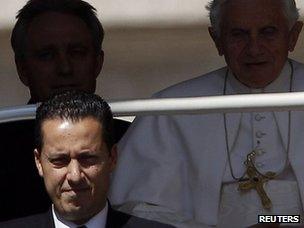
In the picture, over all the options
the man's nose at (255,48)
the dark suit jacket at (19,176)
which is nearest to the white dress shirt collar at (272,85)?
the man's nose at (255,48)

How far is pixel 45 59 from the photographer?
3.25 m

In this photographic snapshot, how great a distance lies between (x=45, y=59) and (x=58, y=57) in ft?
0.13

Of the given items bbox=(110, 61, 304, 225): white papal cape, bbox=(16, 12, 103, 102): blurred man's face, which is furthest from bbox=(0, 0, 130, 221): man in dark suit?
bbox=(110, 61, 304, 225): white papal cape

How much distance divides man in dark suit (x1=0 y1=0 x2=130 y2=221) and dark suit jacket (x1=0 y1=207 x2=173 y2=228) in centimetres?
42

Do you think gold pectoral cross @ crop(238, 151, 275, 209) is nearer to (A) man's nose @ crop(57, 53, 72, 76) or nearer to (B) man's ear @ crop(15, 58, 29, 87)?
(A) man's nose @ crop(57, 53, 72, 76)

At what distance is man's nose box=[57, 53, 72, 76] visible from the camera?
10.5 ft

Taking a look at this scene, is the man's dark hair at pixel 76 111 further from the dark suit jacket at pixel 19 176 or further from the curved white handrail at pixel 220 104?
the dark suit jacket at pixel 19 176

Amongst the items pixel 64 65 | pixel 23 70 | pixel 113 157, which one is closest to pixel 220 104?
pixel 113 157

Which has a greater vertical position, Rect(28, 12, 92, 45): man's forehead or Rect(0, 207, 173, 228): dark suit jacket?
Rect(28, 12, 92, 45): man's forehead

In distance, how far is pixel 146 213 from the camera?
9.73 feet

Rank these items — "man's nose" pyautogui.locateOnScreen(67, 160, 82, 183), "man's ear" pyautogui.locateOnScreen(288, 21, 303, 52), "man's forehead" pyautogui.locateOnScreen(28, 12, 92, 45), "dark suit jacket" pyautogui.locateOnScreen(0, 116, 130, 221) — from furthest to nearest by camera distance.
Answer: "man's forehead" pyautogui.locateOnScreen(28, 12, 92, 45)
"man's ear" pyautogui.locateOnScreen(288, 21, 303, 52)
"dark suit jacket" pyautogui.locateOnScreen(0, 116, 130, 221)
"man's nose" pyautogui.locateOnScreen(67, 160, 82, 183)

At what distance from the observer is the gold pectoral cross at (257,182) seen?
3039 millimetres

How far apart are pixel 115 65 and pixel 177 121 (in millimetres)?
742

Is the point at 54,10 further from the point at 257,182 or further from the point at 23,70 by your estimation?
the point at 257,182
